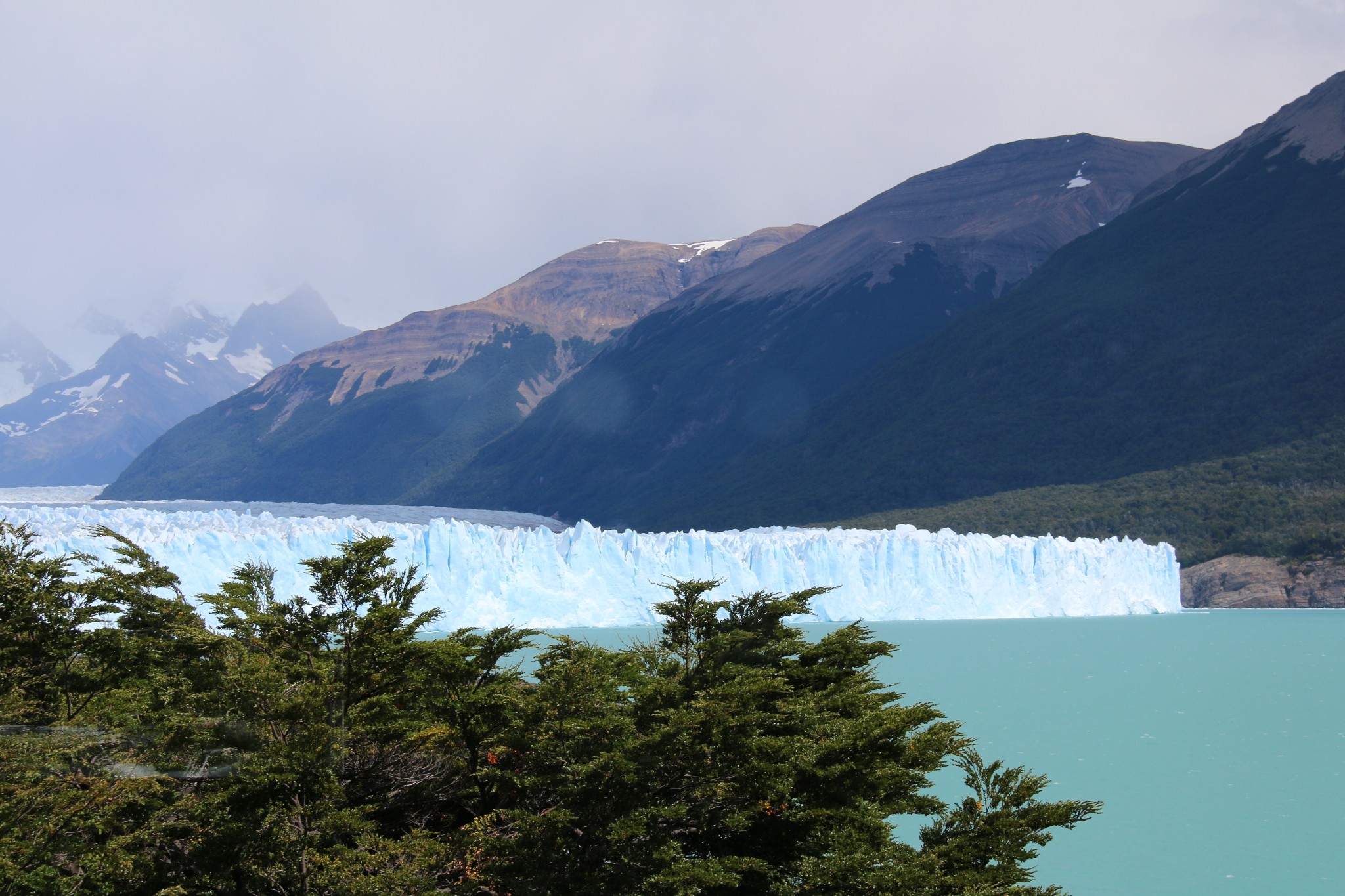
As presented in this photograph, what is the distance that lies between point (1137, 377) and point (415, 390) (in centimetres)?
11047

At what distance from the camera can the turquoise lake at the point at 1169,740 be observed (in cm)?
1193

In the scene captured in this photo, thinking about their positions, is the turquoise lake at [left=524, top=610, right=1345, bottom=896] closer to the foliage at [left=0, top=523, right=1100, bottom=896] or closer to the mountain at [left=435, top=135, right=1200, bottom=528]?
the foliage at [left=0, top=523, right=1100, bottom=896]

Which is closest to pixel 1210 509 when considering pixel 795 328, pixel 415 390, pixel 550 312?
pixel 795 328

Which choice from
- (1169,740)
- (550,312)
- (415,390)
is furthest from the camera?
(550,312)

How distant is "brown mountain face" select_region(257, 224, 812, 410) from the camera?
163500 millimetres

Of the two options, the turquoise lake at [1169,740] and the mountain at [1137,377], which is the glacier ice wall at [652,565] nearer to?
the turquoise lake at [1169,740]

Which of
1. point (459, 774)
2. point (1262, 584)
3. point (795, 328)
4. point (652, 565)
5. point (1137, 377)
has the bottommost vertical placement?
point (1262, 584)

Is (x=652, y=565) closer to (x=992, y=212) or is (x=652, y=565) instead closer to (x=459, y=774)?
(x=459, y=774)

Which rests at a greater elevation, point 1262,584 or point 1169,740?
point 1169,740

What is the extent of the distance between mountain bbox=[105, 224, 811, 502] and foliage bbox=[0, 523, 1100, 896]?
128 metres

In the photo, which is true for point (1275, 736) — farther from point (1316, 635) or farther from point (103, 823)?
point (1316, 635)

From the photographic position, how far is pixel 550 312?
173 meters

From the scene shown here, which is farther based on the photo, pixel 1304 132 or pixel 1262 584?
pixel 1304 132

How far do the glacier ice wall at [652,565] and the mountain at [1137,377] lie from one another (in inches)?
599
